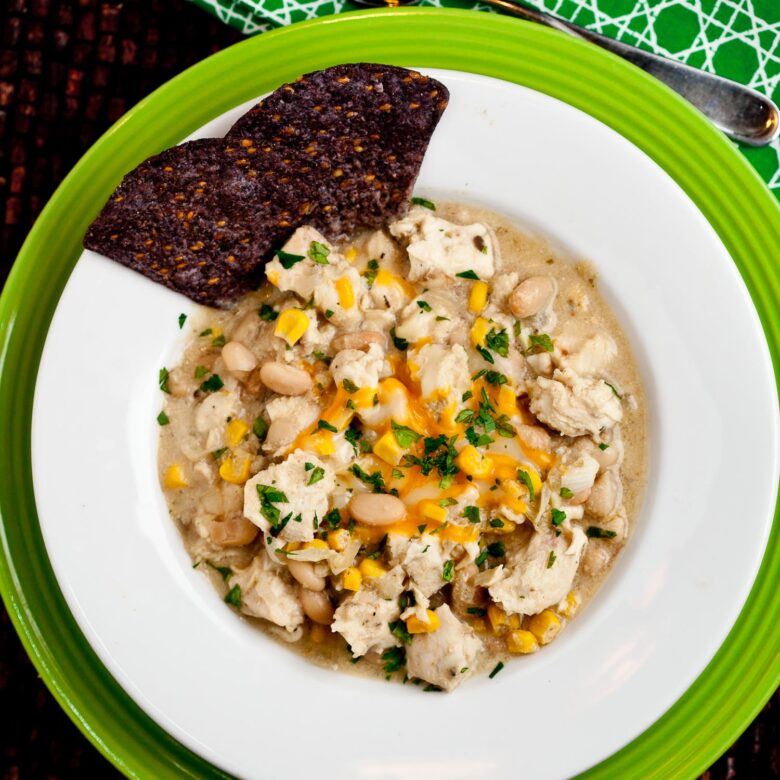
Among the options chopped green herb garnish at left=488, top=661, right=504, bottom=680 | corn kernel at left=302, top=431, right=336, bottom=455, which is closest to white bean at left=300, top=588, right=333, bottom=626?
corn kernel at left=302, top=431, right=336, bottom=455

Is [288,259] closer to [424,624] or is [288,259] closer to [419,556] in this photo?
[419,556]

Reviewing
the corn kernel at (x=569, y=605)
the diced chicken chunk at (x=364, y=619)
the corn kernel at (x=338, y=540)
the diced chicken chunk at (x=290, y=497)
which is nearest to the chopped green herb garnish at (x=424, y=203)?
the diced chicken chunk at (x=290, y=497)

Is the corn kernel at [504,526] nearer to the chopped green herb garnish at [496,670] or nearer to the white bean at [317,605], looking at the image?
the chopped green herb garnish at [496,670]

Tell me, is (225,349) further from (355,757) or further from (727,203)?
(727,203)

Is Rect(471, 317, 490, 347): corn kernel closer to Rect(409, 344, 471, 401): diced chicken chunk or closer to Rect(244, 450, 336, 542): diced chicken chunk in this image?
Rect(409, 344, 471, 401): diced chicken chunk

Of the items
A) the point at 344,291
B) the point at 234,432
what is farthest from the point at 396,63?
the point at 234,432

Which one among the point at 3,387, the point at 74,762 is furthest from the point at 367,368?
the point at 74,762
